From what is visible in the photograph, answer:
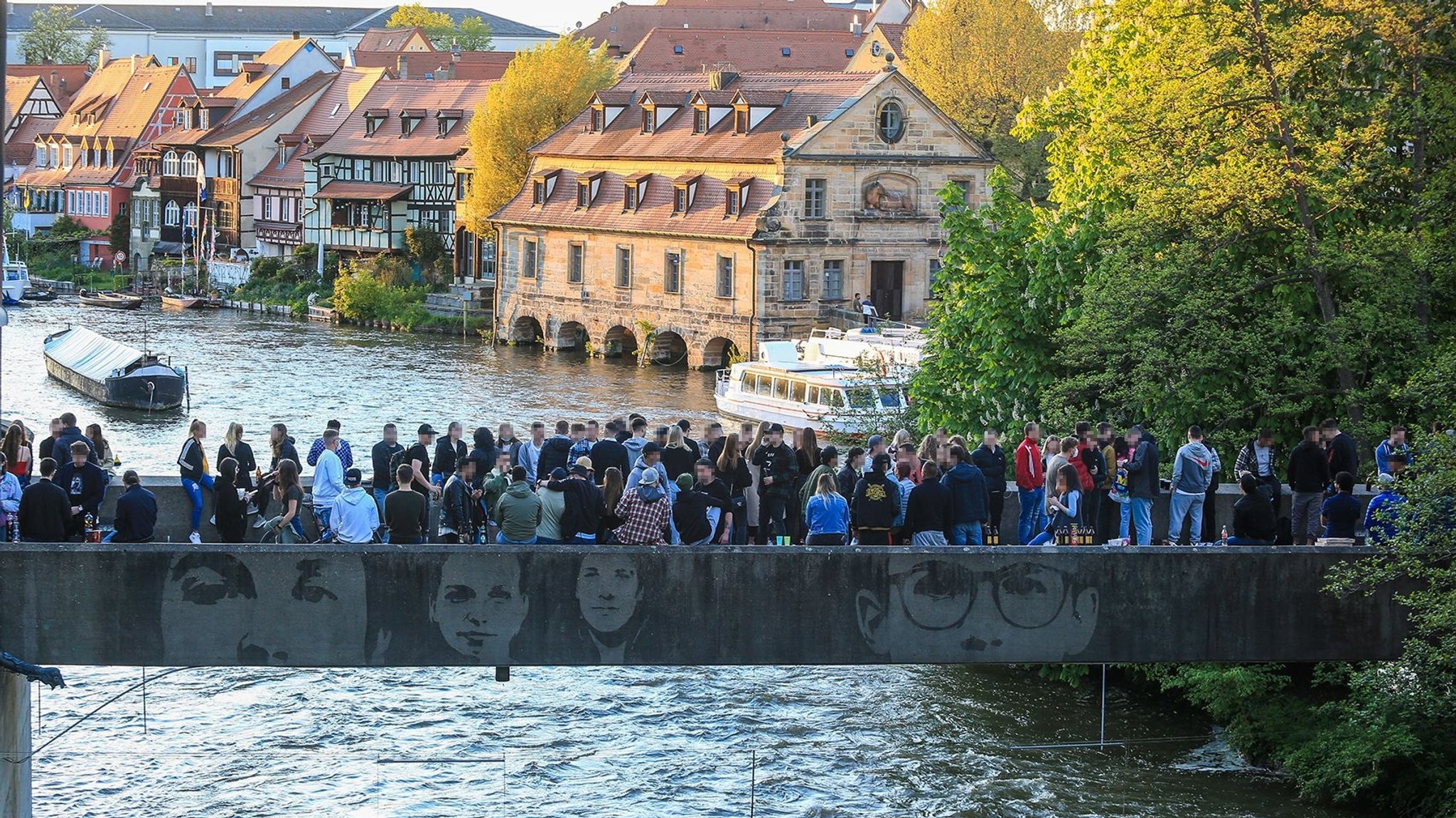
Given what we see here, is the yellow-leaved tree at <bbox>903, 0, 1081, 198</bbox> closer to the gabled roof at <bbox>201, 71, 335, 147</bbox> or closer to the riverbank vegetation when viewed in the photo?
the gabled roof at <bbox>201, 71, 335, 147</bbox>

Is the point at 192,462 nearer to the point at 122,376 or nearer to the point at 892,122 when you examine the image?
the point at 122,376

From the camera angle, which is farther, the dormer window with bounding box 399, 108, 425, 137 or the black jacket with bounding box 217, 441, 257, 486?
the dormer window with bounding box 399, 108, 425, 137

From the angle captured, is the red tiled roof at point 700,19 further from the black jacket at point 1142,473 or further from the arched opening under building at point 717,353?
the black jacket at point 1142,473

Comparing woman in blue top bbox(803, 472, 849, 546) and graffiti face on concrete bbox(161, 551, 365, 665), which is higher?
woman in blue top bbox(803, 472, 849, 546)

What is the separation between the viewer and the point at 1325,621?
698 inches

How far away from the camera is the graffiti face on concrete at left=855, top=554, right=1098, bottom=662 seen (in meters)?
17.1

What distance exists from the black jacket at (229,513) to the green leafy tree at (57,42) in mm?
127484

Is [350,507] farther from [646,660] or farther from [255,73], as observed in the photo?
[255,73]

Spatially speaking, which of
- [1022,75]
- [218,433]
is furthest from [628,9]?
[218,433]

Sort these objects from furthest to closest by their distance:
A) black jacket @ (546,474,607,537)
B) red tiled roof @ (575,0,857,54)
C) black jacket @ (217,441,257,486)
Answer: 1. red tiled roof @ (575,0,857,54)
2. black jacket @ (217,441,257,486)
3. black jacket @ (546,474,607,537)

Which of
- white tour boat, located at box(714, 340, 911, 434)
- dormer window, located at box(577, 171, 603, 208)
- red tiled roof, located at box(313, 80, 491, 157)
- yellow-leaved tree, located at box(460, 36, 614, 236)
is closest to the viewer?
white tour boat, located at box(714, 340, 911, 434)

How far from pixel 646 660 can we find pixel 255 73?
88.9 m

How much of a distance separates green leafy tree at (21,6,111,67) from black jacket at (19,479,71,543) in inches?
5047

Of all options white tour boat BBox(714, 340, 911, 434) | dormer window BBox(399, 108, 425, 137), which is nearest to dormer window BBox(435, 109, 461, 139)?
dormer window BBox(399, 108, 425, 137)
